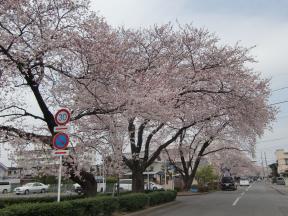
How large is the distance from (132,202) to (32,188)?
29.6 meters

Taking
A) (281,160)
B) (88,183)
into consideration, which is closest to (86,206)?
(88,183)

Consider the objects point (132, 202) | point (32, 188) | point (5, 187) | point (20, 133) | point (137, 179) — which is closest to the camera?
point (20, 133)

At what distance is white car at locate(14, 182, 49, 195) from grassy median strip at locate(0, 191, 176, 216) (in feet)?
85.8

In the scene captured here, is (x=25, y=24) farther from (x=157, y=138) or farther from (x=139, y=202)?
(x=157, y=138)

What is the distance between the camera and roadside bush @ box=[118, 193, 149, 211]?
49.1 feet

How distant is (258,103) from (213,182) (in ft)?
122

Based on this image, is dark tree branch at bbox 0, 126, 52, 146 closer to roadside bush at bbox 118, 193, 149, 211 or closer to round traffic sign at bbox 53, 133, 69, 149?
round traffic sign at bbox 53, 133, 69, 149

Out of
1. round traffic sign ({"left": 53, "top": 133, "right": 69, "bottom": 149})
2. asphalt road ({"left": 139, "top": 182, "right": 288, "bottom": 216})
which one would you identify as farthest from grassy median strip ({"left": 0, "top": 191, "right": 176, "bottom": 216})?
round traffic sign ({"left": 53, "top": 133, "right": 69, "bottom": 149})

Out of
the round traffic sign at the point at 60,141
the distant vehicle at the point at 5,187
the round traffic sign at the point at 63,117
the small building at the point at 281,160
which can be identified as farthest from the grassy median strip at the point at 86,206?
the small building at the point at 281,160

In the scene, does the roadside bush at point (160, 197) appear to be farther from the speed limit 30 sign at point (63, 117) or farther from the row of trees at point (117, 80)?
the speed limit 30 sign at point (63, 117)

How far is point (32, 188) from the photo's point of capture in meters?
42.4

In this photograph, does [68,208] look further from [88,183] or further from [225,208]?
[225,208]

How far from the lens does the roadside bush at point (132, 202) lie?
14961 mm

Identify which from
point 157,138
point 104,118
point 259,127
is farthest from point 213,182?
point 104,118
